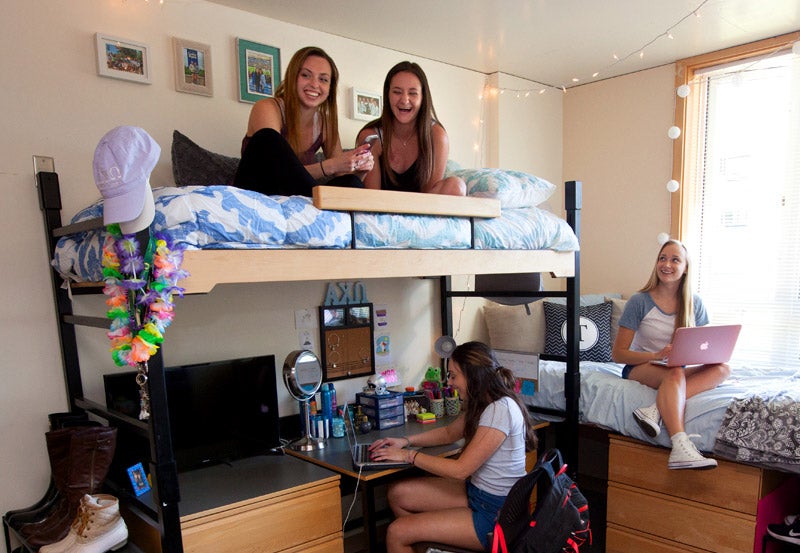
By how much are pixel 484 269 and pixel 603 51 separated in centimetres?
182

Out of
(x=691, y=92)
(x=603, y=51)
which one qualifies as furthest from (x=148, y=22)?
(x=691, y=92)

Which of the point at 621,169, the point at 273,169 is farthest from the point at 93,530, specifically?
the point at 621,169

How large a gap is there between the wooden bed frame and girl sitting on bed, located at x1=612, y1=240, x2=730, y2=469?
0.30m

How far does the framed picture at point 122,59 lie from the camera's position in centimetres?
208

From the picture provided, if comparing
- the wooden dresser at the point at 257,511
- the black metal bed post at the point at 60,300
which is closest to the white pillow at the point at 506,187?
the wooden dresser at the point at 257,511

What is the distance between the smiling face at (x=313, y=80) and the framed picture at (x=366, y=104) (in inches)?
27.6

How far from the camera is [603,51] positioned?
3.16 m

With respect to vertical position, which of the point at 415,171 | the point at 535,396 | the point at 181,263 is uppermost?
the point at 415,171

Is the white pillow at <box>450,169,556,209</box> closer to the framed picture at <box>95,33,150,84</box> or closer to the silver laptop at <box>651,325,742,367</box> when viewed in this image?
the silver laptop at <box>651,325,742,367</box>

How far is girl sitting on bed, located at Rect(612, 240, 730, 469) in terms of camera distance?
7.84 ft

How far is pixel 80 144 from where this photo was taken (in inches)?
80.9

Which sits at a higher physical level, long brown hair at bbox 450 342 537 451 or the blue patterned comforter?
the blue patterned comforter

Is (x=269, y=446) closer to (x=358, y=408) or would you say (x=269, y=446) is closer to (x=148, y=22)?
(x=358, y=408)

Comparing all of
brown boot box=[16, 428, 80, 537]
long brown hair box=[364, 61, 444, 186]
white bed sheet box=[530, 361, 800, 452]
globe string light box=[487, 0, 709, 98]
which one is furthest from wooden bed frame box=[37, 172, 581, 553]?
globe string light box=[487, 0, 709, 98]
